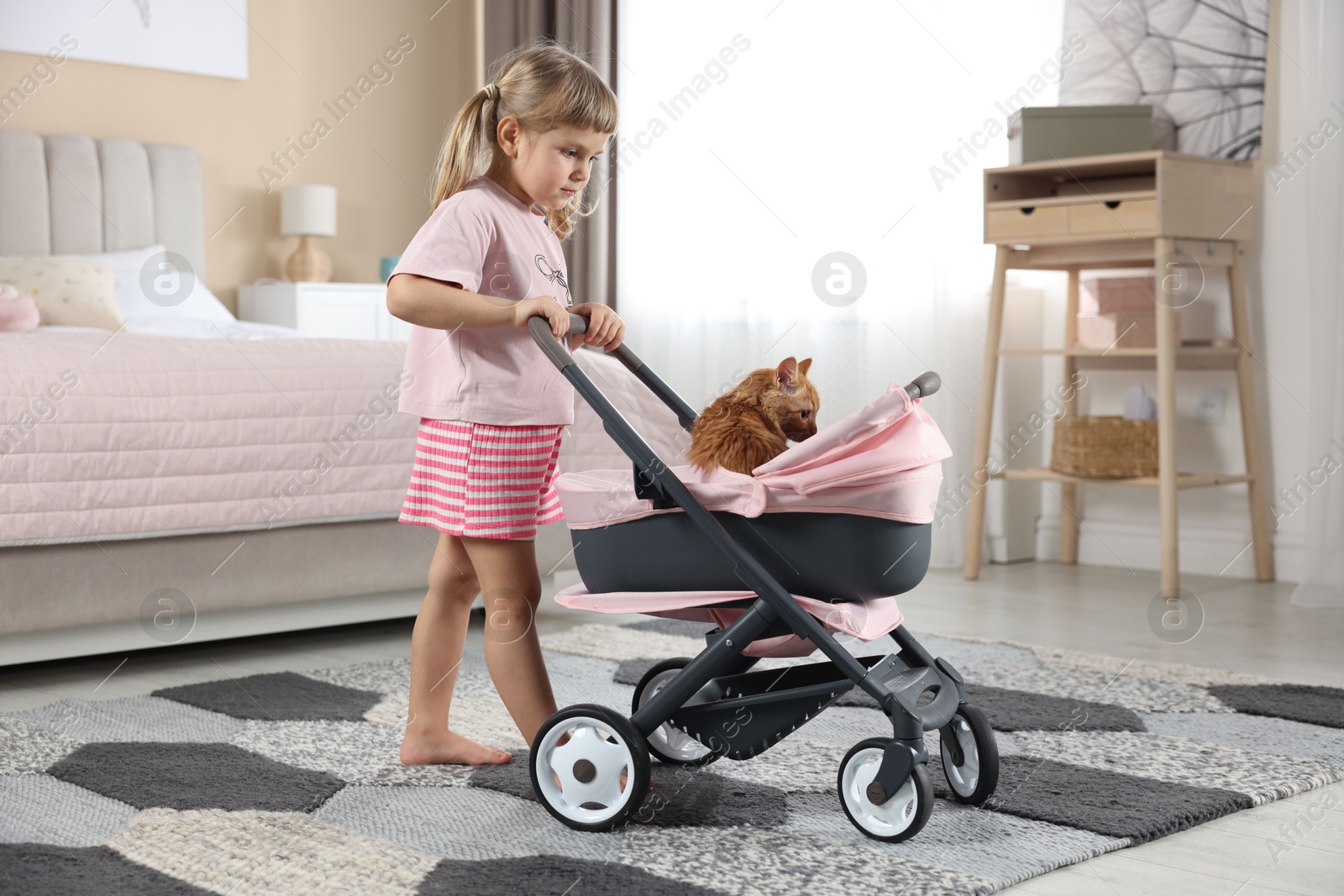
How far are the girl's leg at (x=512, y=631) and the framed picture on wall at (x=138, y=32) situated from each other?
3.59 metres

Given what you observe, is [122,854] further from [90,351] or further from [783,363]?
[90,351]

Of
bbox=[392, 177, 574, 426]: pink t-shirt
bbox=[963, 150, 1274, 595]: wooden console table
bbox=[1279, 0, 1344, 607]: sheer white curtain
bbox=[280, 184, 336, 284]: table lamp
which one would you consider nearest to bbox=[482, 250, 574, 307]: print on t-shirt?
bbox=[392, 177, 574, 426]: pink t-shirt

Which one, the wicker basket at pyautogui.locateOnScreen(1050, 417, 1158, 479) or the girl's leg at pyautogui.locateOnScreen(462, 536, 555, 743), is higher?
the wicker basket at pyautogui.locateOnScreen(1050, 417, 1158, 479)

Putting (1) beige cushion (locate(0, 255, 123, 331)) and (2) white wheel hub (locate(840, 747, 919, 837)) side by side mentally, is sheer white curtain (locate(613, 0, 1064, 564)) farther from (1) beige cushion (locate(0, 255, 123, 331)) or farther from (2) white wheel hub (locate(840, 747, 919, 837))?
(2) white wheel hub (locate(840, 747, 919, 837))

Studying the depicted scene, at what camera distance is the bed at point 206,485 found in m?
2.13

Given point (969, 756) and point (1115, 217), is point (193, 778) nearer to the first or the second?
point (969, 756)

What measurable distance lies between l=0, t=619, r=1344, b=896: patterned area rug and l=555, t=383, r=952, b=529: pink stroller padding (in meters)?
0.36

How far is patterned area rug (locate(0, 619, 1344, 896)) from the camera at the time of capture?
128 cm

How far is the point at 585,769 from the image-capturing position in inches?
55.3

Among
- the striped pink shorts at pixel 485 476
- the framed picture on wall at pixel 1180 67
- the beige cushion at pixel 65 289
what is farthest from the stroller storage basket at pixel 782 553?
the beige cushion at pixel 65 289

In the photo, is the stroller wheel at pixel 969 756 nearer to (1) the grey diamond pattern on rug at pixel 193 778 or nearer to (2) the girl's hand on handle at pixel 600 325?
(2) the girl's hand on handle at pixel 600 325

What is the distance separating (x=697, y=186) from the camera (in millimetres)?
4344

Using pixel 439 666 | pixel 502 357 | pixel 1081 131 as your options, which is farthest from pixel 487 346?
pixel 1081 131

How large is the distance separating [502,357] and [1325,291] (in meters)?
2.33
